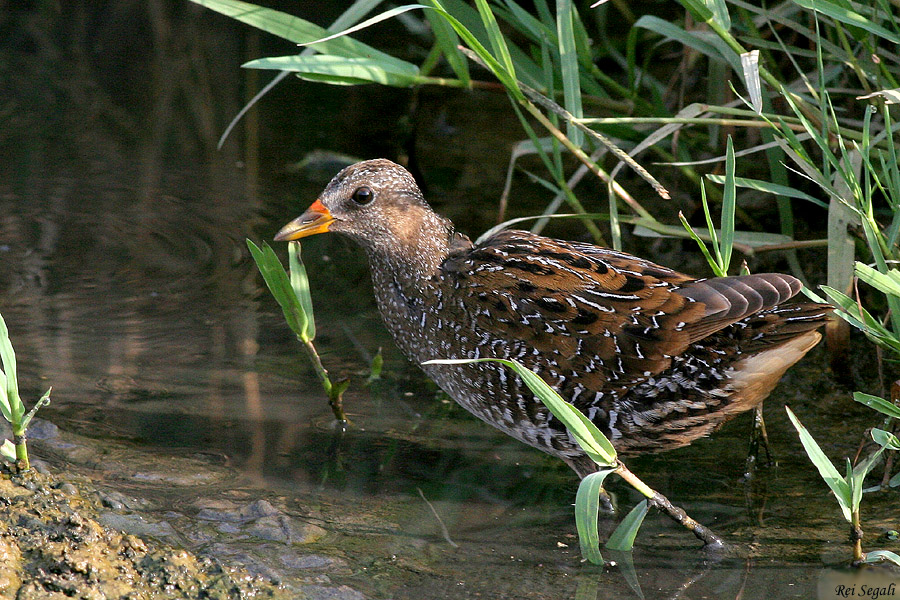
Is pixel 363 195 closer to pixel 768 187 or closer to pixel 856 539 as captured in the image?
pixel 768 187

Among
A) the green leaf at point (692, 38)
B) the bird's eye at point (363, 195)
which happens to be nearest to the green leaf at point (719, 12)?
the green leaf at point (692, 38)

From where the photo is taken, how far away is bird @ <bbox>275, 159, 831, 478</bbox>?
10.8 feet

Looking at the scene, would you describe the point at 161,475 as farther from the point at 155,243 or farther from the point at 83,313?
the point at 155,243

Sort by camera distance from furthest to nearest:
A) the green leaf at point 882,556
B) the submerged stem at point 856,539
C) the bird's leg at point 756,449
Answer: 1. the bird's leg at point 756,449
2. the submerged stem at point 856,539
3. the green leaf at point 882,556

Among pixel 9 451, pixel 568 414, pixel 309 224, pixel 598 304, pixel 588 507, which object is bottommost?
pixel 588 507

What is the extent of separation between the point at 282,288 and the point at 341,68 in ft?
2.78

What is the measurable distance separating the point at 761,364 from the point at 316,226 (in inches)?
64.2

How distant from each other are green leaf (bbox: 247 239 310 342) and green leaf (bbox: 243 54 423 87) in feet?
2.09

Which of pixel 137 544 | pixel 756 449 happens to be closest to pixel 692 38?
pixel 756 449

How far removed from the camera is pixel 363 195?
12.8 feet

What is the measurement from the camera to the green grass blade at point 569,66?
12.7 feet

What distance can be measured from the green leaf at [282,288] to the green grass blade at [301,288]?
0.02 meters

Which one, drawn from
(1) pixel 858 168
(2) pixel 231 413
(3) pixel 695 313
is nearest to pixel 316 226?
(2) pixel 231 413

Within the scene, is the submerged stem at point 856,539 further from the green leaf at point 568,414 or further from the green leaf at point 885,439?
the green leaf at point 568,414
